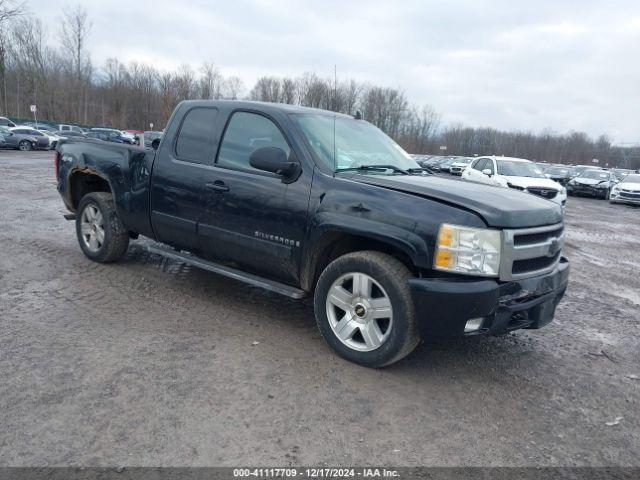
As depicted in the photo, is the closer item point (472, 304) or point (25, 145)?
point (472, 304)

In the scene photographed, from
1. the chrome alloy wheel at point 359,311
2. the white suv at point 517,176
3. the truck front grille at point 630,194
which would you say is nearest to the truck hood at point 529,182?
the white suv at point 517,176

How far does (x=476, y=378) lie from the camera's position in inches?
142

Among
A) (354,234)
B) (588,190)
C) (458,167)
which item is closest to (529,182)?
(458,167)

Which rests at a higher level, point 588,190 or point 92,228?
point 588,190

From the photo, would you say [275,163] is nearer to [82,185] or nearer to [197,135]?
[197,135]

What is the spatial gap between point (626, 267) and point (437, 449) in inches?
267

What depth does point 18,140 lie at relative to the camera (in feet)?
102

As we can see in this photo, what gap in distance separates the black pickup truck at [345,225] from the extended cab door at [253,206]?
0.01 metres

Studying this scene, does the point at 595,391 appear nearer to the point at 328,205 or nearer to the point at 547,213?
the point at 547,213

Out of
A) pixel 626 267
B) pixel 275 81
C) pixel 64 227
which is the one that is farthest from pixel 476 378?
pixel 275 81

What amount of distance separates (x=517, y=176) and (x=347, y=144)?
12.5m

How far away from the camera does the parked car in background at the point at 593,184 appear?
25.5 meters

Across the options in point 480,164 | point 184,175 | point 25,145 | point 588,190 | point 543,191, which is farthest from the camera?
point 25,145

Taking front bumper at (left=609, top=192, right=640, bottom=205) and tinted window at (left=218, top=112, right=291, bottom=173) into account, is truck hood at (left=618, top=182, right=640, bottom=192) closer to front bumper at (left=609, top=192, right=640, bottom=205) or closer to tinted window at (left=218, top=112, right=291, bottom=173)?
front bumper at (left=609, top=192, right=640, bottom=205)
